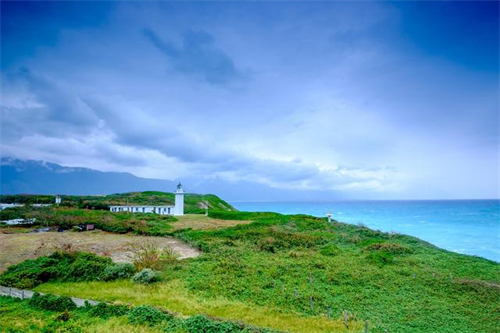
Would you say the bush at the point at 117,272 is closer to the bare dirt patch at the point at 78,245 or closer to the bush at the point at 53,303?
the bare dirt patch at the point at 78,245

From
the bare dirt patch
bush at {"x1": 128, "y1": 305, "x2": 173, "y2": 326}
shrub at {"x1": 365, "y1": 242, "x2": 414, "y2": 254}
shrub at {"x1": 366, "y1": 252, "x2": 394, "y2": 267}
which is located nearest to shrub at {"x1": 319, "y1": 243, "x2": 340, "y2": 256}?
shrub at {"x1": 366, "y1": 252, "x2": 394, "y2": 267}

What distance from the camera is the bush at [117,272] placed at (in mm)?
16000

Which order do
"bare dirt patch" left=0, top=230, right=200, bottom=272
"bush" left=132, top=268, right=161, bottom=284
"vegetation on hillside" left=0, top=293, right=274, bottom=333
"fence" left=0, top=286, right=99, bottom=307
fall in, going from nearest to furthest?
"vegetation on hillside" left=0, top=293, right=274, bottom=333
"fence" left=0, top=286, right=99, bottom=307
"bush" left=132, top=268, right=161, bottom=284
"bare dirt patch" left=0, top=230, right=200, bottom=272

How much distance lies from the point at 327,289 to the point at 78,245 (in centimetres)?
2146

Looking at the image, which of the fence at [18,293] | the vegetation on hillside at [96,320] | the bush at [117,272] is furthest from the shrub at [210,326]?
the bush at [117,272]

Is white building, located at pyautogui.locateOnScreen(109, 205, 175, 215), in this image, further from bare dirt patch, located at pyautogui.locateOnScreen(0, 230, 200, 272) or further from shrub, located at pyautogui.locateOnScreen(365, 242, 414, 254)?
shrub, located at pyautogui.locateOnScreen(365, 242, 414, 254)

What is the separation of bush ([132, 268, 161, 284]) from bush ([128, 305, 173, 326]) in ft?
14.2

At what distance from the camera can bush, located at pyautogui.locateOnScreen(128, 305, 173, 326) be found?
34.4 ft

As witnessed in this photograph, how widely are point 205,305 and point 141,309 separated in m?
2.66

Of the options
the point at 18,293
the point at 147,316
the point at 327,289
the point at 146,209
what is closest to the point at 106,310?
the point at 147,316

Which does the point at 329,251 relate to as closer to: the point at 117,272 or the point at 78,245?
the point at 117,272

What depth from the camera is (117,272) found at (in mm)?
16281

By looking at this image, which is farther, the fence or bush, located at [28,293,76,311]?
the fence

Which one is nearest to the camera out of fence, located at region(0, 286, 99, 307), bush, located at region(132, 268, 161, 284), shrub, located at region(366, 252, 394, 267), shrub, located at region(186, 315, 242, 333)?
shrub, located at region(186, 315, 242, 333)
